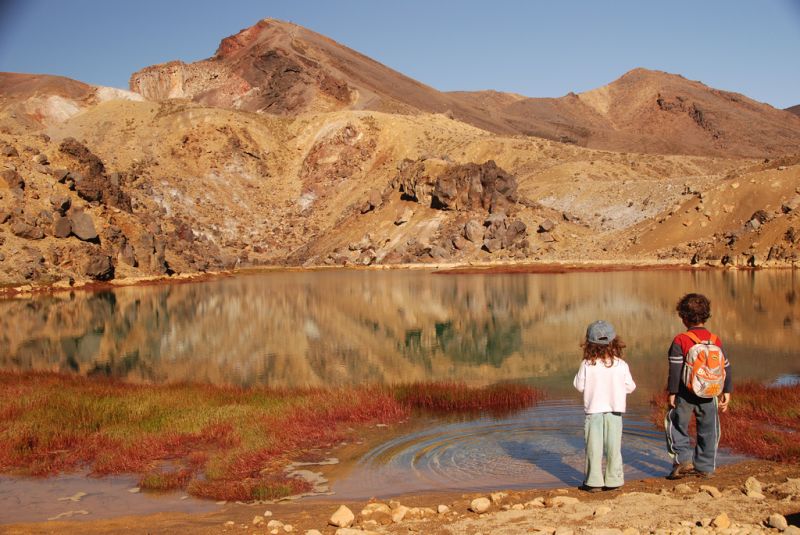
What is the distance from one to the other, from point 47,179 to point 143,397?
64.8m

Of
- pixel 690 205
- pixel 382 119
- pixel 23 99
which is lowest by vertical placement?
pixel 690 205

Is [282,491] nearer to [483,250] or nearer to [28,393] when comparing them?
[28,393]

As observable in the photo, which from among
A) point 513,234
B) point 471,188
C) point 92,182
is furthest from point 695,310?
point 471,188

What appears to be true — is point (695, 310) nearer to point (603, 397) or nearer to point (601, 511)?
point (603, 397)

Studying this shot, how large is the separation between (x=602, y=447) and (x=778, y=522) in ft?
9.99

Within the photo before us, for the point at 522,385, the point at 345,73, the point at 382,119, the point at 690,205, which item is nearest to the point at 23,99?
the point at 345,73

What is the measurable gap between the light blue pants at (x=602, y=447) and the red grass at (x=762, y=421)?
3.11m

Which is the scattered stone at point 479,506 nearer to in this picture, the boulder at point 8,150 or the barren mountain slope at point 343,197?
the barren mountain slope at point 343,197

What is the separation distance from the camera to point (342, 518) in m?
9.18

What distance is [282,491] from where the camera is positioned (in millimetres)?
11469

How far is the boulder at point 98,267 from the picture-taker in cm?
6894

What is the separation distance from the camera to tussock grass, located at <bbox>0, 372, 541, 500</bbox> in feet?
42.3

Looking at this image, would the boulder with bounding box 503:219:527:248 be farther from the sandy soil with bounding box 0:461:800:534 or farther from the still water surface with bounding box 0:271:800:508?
the sandy soil with bounding box 0:461:800:534

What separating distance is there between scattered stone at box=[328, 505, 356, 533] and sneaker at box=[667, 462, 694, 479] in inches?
183
